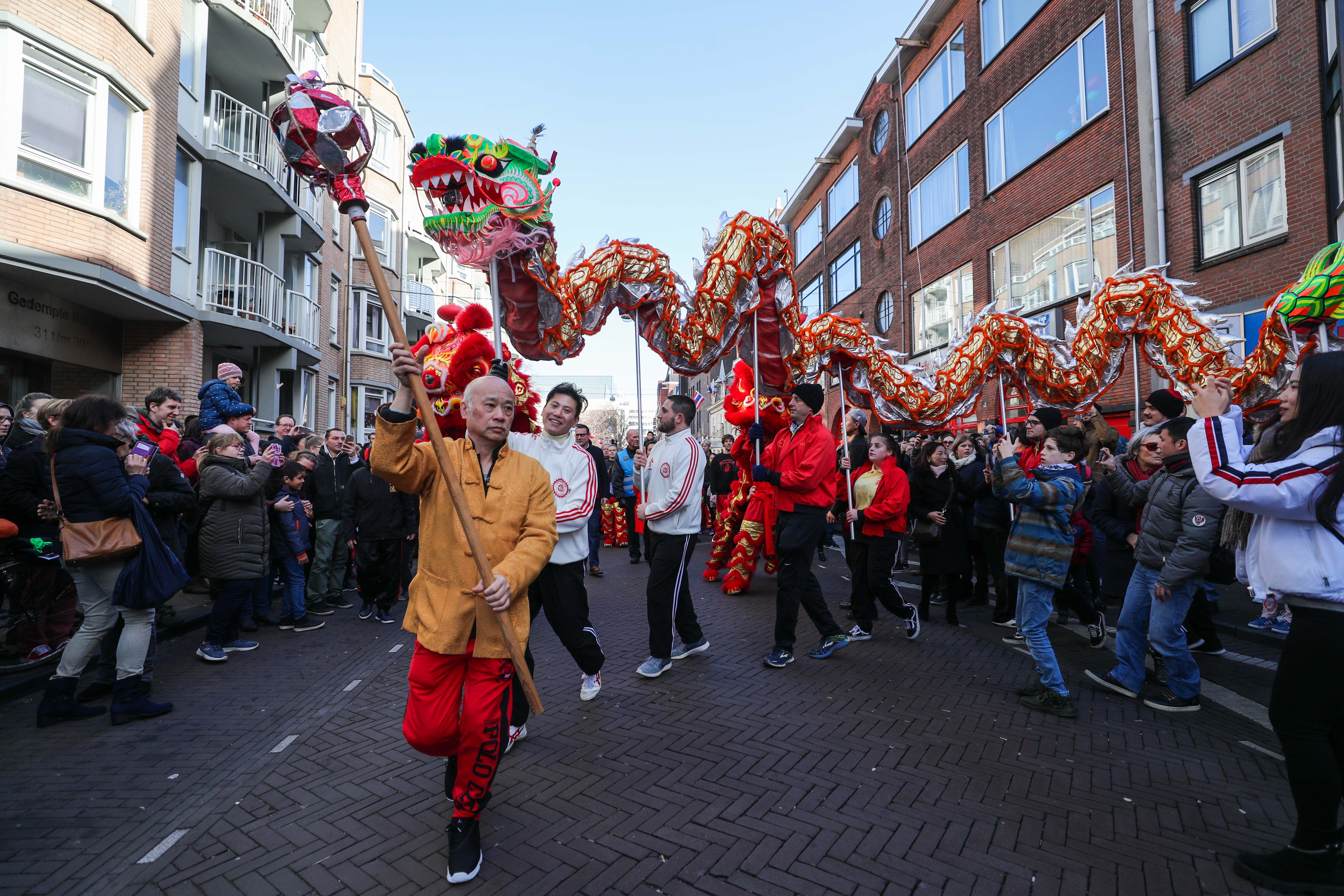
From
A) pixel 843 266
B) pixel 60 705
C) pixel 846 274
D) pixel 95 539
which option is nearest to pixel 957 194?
pixel 846 274

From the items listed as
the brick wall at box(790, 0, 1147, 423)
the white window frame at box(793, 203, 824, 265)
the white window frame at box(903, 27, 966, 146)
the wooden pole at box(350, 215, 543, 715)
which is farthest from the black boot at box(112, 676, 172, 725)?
the white window frame at box(793, 203, 824, 265)

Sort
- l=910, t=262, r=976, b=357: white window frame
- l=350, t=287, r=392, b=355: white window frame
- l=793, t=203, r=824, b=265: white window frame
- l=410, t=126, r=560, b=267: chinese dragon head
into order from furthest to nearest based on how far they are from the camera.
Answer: l=793, t=203, r=824, b=265: white window frame → l=350, t=287, r=392, b=355: white window frame → l=910, t=262, r=976, b=357: white window frame → l=410, t=126, r=560, b=267: chinese dragon head

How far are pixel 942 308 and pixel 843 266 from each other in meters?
8.05

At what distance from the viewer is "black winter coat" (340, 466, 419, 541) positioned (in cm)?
705

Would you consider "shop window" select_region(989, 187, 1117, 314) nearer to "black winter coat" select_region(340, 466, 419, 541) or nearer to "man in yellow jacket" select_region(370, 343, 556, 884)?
"black winter coat" select_region(340, 466, 419, 541)

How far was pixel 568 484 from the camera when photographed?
169 inches

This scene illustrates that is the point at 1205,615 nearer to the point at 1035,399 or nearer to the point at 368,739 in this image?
the point at 1035,399

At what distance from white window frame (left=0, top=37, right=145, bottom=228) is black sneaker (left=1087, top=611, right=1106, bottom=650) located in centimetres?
1279

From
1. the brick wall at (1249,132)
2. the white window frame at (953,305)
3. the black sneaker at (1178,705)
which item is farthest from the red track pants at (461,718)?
the white window frame at (953,305)

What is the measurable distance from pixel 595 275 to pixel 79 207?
7.79 meters

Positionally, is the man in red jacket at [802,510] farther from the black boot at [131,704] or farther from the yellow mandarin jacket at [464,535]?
the black boot at [131,704]

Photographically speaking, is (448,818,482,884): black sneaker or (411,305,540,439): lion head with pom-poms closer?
(448,818,482,884): black sneaker

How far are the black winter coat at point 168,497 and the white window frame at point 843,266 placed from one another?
882 inches

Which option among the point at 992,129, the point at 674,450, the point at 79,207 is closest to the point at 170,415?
the point at 674,450
